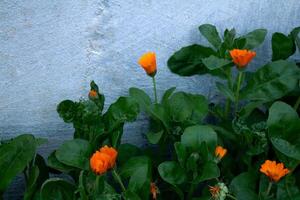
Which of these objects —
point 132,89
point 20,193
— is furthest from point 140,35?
point 20,193

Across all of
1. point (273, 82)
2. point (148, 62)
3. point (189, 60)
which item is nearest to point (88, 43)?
point (148, 62)

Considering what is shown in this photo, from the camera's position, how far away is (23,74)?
152 centimetres

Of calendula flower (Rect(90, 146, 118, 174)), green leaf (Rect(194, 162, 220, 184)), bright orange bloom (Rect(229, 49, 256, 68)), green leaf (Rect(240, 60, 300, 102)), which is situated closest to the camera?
calendula flower (Rect(90, 146, 118, 174))

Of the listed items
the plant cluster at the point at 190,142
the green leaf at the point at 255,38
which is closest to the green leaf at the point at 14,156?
the plant cluster at the point at 190,142

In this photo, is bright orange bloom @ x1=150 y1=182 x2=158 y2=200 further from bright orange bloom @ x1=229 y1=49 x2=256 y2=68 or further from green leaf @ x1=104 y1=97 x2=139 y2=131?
bright orange bloom @ x1=229 y1=49 x2=256 y2=68

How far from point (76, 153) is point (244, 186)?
0.46 meters

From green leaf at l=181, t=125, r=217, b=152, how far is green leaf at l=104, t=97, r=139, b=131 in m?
0.16

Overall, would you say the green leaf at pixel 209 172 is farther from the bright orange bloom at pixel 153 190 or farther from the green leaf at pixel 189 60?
the green leaf at pixel 189 60

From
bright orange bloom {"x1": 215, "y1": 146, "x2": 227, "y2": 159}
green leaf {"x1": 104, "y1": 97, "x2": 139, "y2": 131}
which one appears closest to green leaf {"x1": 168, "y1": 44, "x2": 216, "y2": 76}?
green leaf {"x1": 104, "y1": 97, "x2": 139, "y2": 131}

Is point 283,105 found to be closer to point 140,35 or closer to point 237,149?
point 237,149

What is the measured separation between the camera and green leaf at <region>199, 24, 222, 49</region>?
1570mm

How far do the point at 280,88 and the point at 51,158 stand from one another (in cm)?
69

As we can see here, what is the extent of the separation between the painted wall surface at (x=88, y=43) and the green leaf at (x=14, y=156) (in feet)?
0.60

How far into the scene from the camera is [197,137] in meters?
1.41
